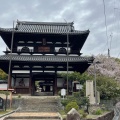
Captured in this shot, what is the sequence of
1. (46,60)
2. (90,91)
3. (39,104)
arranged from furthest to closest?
(46,60), (39,104), (90,91)

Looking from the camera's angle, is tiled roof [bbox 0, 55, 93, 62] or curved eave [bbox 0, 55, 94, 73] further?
tiled roof [bbox 0, 55, 93, 62]

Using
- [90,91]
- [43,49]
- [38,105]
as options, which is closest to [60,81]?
[43,49]

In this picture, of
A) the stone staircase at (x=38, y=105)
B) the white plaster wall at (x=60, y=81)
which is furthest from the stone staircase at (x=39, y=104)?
the white plaster wall at (x=60, y=81)

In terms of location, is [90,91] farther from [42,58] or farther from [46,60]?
[42,58]

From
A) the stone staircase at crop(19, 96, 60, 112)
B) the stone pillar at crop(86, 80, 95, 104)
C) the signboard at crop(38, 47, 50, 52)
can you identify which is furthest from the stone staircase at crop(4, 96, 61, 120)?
the signboard at crop(38, 47, 50, 52)

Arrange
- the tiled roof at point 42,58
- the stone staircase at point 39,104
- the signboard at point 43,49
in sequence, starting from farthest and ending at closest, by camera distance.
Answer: the signboard at point 43,49
the tiled roof at point 42,58
the stone staircase at point 39,104

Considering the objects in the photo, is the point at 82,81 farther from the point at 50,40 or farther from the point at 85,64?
the point at 50,40

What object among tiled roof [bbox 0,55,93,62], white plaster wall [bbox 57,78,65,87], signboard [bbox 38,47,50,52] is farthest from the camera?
signboard [bbox 38,47,50,52]

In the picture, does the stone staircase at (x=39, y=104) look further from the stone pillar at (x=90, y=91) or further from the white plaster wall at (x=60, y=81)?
the stone pillar at (x=90, y=91)

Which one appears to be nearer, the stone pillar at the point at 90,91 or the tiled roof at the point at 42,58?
the stone pillar at the point at 90,91

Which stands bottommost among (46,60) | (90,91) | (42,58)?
(90,91)

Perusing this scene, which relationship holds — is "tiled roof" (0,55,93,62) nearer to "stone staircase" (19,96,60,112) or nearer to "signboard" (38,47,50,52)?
"signboard" (38,47,50,52)

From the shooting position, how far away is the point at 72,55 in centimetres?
2934

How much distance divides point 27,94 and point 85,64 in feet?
26.8
